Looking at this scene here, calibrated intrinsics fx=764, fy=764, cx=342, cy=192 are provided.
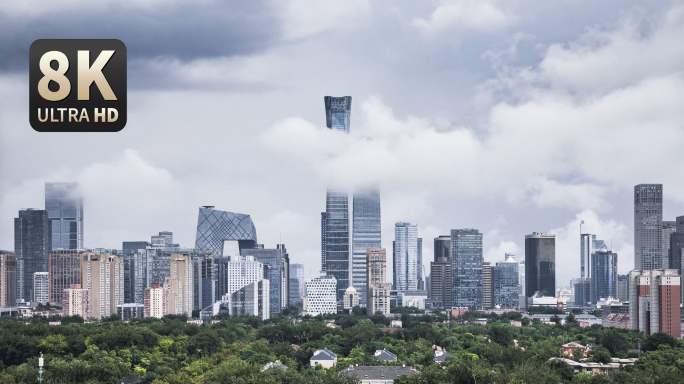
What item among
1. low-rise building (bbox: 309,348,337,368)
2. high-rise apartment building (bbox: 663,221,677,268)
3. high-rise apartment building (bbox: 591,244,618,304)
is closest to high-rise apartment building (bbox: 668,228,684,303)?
high-rise apartment building (bbox: 663,221,677,268)

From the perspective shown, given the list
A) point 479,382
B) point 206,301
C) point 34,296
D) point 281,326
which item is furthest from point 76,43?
point 34,296

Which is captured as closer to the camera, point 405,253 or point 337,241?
point 337,241

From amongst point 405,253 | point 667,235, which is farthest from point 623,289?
point 405,253

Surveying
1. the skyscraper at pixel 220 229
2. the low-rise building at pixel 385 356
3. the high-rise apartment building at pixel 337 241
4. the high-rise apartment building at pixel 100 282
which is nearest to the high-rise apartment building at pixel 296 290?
the skyscraper at pixel 220 229

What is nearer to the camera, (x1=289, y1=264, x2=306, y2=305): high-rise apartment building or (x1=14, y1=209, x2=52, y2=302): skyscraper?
(x1=14, y1=209, x2=52, y2=302): skyscraper

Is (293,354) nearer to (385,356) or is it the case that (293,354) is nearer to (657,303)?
(385,356)

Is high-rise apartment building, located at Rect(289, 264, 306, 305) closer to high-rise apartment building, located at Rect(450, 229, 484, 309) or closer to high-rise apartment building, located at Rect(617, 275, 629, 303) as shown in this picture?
high-rise apartment building, located at Rect(450, 229, 484, 309)

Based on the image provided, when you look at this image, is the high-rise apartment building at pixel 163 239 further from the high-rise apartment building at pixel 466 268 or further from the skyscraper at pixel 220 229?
the high-rise apartment building at pixel 466 268
